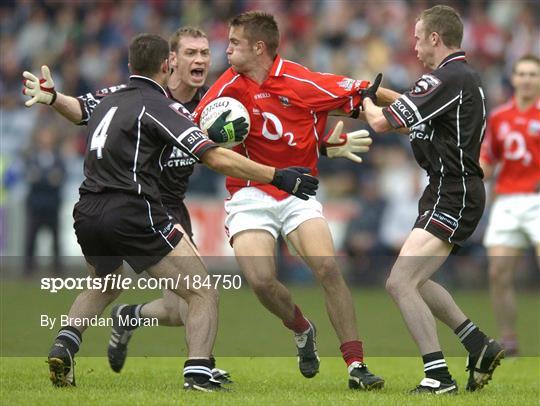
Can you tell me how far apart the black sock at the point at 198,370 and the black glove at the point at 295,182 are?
126 cm

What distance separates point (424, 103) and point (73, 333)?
282 cm

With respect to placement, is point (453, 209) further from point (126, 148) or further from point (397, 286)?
point (126, 148)

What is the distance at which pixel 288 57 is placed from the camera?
1958cm

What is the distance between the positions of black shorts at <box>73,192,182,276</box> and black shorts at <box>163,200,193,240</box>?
49.2 inches

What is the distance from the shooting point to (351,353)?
27.2 ft

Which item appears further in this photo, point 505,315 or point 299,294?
point 299,294

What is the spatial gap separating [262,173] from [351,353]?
1.53 m

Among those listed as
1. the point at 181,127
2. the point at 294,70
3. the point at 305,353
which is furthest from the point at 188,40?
the point at 305,353

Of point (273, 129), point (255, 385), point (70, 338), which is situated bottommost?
point (255, 385)

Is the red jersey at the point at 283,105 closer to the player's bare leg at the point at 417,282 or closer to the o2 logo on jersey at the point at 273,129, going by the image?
the o2 logo on jersey at the point at 273,129

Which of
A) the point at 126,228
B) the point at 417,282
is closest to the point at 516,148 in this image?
the point at 417,282

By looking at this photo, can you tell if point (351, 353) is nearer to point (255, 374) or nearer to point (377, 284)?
point (255, 374)

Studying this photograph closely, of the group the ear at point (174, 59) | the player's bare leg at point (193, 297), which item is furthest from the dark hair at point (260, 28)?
the player's bare leg at point (193, 297)

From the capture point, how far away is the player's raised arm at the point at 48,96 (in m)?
8.54
